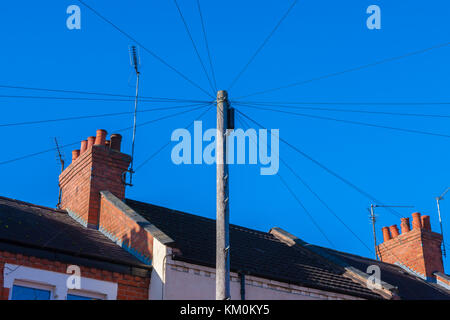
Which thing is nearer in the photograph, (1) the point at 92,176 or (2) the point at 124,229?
(2) the point at 124,229

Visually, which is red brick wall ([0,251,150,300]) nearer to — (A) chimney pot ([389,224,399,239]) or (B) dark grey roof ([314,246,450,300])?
(B) dark grey roof ([314,246,450,300])

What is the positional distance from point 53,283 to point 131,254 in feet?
10.7

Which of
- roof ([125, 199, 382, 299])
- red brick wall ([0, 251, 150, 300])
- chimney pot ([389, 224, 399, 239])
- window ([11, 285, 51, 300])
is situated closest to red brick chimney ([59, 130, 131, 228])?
roof ([125, 199, 382, 299])

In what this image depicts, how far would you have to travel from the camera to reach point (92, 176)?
22734 mm

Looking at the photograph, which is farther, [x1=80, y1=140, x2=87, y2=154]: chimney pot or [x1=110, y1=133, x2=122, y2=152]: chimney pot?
[x1=80, y1=140, x2=87, y2=154]: chimney pot

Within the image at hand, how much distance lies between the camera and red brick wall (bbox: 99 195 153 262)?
1969 centimetres

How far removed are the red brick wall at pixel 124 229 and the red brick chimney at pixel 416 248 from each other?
1492 centimetres

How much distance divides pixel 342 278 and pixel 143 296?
23.4ft

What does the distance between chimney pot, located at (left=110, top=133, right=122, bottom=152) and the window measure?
7.35 m

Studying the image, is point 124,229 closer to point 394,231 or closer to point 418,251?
point 418,251

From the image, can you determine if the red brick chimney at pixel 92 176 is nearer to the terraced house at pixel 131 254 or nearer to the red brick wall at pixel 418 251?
the terraced house at pixel 131 254

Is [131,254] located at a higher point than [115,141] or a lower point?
lower

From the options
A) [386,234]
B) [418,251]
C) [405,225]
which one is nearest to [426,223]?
[405,225]
